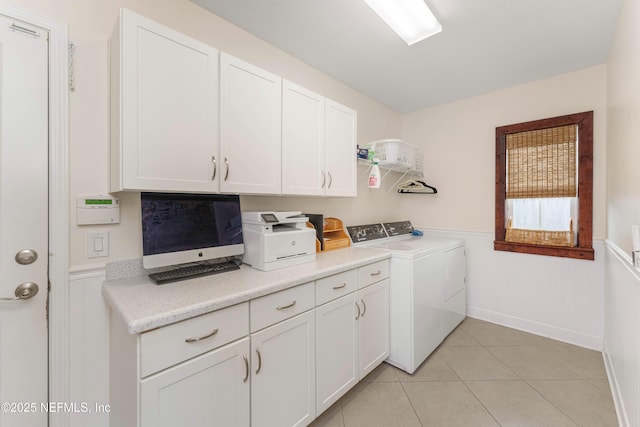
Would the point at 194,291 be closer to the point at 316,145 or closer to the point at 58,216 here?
the point at 58,216

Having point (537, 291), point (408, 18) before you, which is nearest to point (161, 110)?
point (408, 18)

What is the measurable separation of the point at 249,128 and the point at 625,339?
2.39 m

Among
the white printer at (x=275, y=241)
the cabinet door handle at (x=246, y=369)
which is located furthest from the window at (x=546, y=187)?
the cabinet door handle at (x=246, y=369)

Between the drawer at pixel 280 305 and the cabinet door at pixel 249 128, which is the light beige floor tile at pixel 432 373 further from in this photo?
the cabinet door at pixel 249 128

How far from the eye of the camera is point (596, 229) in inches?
91.6

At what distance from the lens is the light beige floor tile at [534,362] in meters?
2.02

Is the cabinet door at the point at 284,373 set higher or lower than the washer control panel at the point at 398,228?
lower

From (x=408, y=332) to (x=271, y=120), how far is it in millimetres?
1815

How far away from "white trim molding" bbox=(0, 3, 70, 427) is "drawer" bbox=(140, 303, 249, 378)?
0.67m

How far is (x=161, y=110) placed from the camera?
1.26 metres

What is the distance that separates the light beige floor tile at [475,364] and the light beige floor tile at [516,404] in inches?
3.0

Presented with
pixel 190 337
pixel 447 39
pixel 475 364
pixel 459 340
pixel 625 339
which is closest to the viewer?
pixel 190 337

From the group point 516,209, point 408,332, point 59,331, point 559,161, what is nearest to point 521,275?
point 516,209

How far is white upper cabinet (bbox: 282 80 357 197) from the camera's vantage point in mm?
1814
